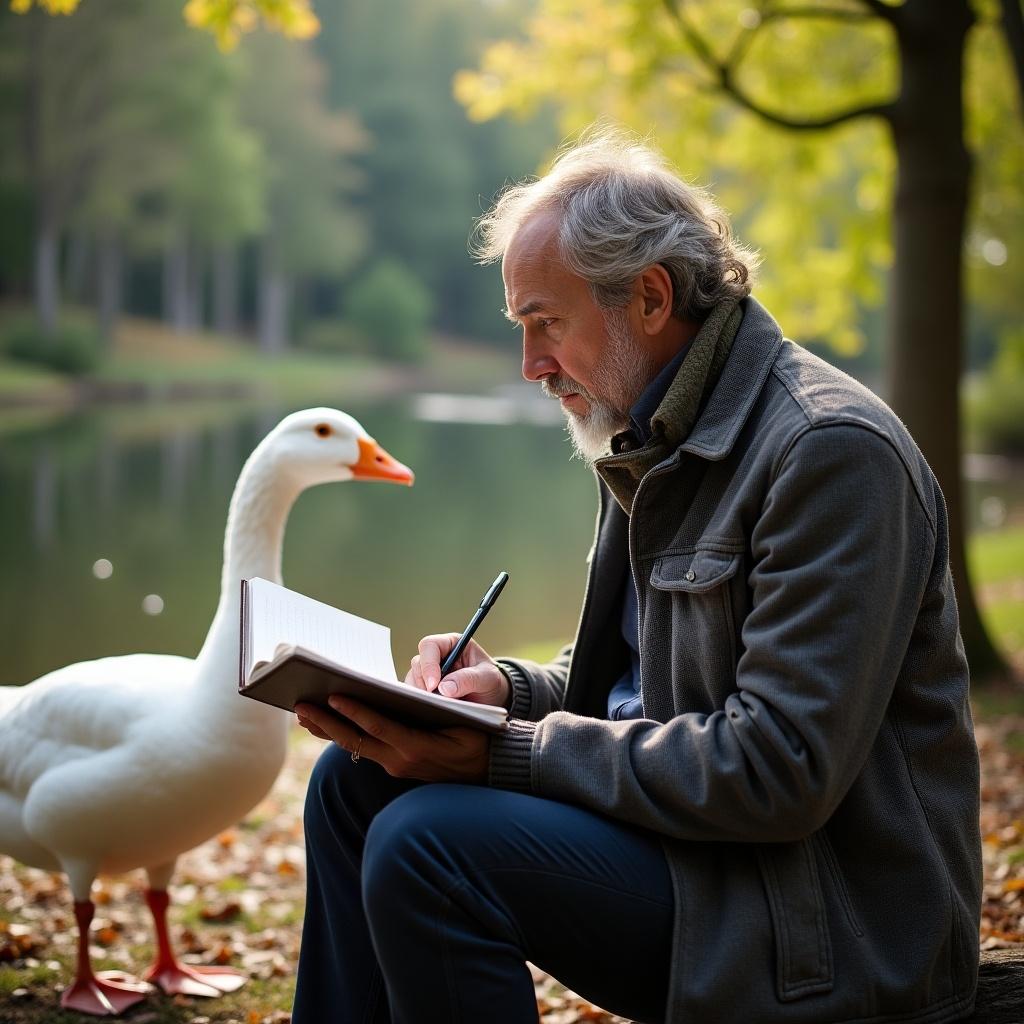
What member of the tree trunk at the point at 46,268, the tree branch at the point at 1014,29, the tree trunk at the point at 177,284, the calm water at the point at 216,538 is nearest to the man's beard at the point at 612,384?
the tree branch at the point at 1014,29

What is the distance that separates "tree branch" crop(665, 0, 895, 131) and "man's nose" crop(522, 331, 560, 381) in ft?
15.3

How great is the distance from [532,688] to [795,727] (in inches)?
34.3

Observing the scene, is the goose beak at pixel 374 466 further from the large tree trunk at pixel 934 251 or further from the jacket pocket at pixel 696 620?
the large tree trunk at pixel 934 251

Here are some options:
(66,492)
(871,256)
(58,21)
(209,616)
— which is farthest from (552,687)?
(58,21)

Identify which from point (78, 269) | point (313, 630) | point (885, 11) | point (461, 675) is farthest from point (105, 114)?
point (461, 675)

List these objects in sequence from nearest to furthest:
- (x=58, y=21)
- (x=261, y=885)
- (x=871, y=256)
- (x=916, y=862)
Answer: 1. (x=916, y=862)
2. (x=261, y=885)
3. (x=871, y=256)
4. (x=58, y=21)

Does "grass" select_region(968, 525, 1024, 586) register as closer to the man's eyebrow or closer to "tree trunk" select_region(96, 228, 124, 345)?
the man's eyebrow

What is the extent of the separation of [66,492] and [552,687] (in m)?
13.9

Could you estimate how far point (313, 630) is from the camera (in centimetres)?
242

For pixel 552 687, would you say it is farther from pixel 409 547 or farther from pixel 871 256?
pixel 409 547

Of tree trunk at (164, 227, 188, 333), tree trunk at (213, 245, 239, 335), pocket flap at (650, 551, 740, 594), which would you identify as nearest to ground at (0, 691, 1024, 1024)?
pocket flap at (650, 551, 740, 594)

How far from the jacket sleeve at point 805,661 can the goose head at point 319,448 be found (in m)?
1.83

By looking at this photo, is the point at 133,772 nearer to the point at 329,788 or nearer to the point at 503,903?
the point at 329,788

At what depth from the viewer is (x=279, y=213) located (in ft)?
136
